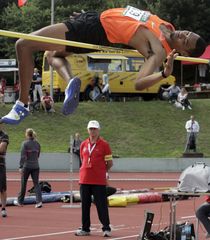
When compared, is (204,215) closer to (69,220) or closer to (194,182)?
(194,182)

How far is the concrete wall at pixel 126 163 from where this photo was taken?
91.9 feet

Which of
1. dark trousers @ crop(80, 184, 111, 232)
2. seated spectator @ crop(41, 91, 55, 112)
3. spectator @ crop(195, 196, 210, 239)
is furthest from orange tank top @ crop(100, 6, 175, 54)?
seated spectator @ crop(41, 91, 55, 112)

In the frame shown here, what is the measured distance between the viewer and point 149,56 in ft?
20.6

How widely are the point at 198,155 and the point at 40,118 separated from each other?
811cm

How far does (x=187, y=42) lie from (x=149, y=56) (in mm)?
316

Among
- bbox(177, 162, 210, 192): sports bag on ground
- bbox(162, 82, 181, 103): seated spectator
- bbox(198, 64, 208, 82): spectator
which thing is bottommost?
bbox(177, 162, 210, 192): sports bag on ground

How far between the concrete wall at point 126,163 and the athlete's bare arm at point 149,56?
21853 mm

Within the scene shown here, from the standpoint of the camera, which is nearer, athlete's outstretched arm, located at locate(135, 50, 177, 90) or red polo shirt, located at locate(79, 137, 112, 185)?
athlete's outstretched arm, located at locate(135, 50, 177, 90)

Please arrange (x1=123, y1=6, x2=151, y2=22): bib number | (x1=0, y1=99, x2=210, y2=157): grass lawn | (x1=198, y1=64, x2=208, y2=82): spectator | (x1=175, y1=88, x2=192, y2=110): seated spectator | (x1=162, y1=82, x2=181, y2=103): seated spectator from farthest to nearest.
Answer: (x1=198, y1=64, x2=208, y2=82): spectator
(x1=175, y1=88, x2=192, y2=110): seated spectator
(x1=0, y1=99, x2=210, y2=157): grass lawn
(x1=162, y1=82, x2=181, y2=103): seated spectator
(x1=123, y1=6, x2=151, y2=22): bib number

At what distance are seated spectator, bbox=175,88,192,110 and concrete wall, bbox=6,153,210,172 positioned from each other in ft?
11.3

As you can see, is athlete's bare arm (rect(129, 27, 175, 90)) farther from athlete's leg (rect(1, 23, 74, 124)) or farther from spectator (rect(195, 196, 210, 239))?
spectator (rect(195, 196, 210, 239))

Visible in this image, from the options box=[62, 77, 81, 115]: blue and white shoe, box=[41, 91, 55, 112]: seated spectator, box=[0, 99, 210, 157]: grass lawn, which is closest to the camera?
box=[62, 77, 81, 115]: blue and white shoe

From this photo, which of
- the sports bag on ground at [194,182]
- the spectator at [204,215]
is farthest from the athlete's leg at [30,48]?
the spectator at [204,215]

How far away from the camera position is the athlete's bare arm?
6.19 metres
